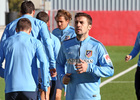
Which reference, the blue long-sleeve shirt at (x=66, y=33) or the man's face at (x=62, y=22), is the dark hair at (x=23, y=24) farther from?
the blue long-sleeve shirt at (x=66, y=33)

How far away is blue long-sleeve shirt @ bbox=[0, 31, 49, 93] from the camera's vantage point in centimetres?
560

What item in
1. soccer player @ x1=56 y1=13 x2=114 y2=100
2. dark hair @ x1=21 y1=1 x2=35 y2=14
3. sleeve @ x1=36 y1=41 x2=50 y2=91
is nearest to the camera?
soccer player @ x1=56 y1=13 x2=114 y2=100

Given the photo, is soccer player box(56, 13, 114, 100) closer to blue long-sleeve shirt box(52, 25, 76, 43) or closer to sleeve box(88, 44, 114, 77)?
sleeve box(88, 44, 114, 77)

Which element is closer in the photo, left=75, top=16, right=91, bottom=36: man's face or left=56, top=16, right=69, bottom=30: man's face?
left=75, top=16, right=91, bottom=36: man's face

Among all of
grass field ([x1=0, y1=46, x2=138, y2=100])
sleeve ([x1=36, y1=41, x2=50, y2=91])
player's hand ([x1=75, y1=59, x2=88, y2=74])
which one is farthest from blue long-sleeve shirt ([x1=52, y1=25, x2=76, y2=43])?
player's hand ([x1=75, y1=59, x2=88, y2=74])

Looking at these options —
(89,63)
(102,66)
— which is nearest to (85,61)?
(89,63)

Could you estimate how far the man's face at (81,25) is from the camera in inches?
215

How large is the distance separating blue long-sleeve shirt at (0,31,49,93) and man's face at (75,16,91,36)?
57 centimetres

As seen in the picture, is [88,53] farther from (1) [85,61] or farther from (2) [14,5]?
(2) [14,5]

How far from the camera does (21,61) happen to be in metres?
5.61

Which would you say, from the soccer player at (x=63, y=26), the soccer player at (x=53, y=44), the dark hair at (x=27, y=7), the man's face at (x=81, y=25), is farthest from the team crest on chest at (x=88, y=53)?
the soccer player at (x=63, y=26)

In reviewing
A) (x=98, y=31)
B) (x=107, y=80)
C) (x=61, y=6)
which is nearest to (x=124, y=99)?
(x=107, y=80)

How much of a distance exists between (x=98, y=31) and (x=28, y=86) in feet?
81.1

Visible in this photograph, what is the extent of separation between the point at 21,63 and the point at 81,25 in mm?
905
